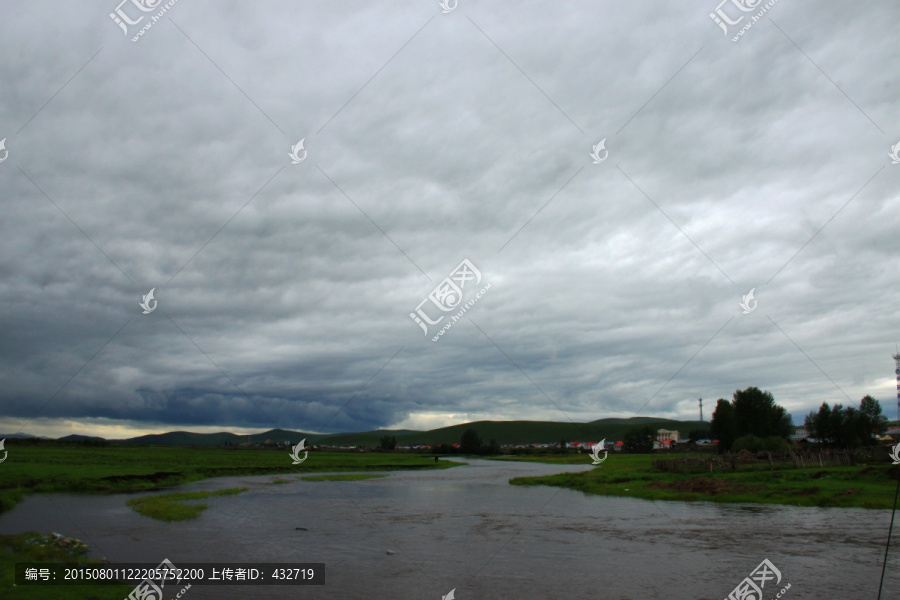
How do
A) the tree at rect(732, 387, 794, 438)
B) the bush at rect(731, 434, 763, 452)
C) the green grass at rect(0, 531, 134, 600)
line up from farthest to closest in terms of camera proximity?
the tree at rect(732, 387, 794, 438), the bush at rect(731, 434, 763, 452), the green grass at rect(0, 531, 134, 600)

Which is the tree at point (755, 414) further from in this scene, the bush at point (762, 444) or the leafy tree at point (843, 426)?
the bush at point (762, 444)

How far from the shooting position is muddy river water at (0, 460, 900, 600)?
19.9 meters

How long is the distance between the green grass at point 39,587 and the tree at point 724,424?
344 feet

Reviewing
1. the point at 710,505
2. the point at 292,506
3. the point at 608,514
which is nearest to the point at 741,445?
the point at 710,505

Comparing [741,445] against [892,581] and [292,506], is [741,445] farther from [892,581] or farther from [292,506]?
[892,581]

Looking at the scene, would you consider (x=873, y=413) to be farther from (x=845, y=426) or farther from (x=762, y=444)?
(x=762, y=444)

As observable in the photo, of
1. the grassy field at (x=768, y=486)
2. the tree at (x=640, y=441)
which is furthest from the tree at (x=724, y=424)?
the tree at (x=640, y=441)

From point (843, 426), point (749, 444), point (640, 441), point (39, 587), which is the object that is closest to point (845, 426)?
point (843, 426)

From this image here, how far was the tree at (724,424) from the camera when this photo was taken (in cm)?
10678

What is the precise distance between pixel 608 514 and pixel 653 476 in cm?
2165

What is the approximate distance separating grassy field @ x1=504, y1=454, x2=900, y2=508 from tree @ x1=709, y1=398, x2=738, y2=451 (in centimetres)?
5229
